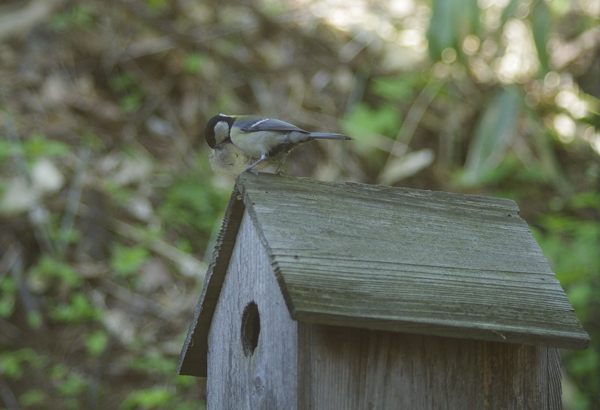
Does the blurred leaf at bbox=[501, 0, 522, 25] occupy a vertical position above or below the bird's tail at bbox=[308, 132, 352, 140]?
above

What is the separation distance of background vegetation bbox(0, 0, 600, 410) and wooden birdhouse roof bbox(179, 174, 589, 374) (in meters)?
2.24

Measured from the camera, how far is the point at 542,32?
12.3ft

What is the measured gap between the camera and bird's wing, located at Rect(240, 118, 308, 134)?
6.24ft

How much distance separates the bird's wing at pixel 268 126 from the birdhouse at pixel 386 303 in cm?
41

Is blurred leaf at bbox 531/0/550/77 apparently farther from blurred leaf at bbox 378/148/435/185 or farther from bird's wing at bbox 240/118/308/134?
bird's wing at bbox 240/118/308/134

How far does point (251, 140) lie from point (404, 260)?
2.71 feet

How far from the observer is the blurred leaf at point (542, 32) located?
375 cm

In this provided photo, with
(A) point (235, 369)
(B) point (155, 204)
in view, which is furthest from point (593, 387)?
(B) point (155, 204)

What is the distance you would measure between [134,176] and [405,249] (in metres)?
3.73

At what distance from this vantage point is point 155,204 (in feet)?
15.3

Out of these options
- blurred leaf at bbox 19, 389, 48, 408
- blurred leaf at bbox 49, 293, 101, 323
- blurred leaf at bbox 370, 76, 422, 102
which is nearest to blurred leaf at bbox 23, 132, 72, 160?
blurred leaf at bbox 49, 293, 101, 323

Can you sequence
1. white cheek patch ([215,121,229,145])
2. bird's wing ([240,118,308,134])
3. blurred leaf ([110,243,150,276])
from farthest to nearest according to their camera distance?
blurred leaf ([110,243,150,276]) → white cheek patch ([215,121,229,145]) → bird's wing ([240,118,308,134])

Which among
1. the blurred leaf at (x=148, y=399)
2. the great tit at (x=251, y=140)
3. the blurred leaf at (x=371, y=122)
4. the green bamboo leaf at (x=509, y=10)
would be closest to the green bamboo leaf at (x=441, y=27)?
the green bamboo leaf at (x=509, y=10)

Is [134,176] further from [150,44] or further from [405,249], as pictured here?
[405,249]
